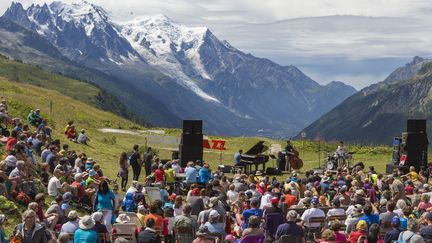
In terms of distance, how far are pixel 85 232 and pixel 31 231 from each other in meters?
1.10

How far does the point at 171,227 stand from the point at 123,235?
5.91 ft

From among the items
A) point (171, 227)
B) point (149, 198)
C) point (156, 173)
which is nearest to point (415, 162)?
point (156, 173)

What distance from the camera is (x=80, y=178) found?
21766 millimetres

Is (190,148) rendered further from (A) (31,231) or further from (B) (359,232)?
(A) (31,231)

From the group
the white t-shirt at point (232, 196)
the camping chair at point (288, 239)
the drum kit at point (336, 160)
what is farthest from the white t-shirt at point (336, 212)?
the drum kit at point (336, 160)

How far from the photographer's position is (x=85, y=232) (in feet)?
44.2

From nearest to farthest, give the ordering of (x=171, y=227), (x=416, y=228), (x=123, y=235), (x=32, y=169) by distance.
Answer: (x=416, y=228)
(x=123, y=235)
(x=171, y=227)
(x=32, y=169)

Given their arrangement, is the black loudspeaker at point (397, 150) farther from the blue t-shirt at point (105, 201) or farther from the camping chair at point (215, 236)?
the camping chair at point (215, 236)

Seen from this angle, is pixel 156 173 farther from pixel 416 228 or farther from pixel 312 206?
pixel 416 228

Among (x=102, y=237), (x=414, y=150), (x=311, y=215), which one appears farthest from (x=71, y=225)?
(x=414, y=150)

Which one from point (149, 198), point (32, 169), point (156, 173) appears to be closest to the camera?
point (149, 198)

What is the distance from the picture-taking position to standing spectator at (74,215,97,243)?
528 inches

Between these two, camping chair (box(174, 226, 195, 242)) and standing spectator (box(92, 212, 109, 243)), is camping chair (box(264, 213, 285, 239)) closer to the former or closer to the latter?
camping chair (box(174, 226, 195, 242))

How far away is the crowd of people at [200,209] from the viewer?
47.2ft
